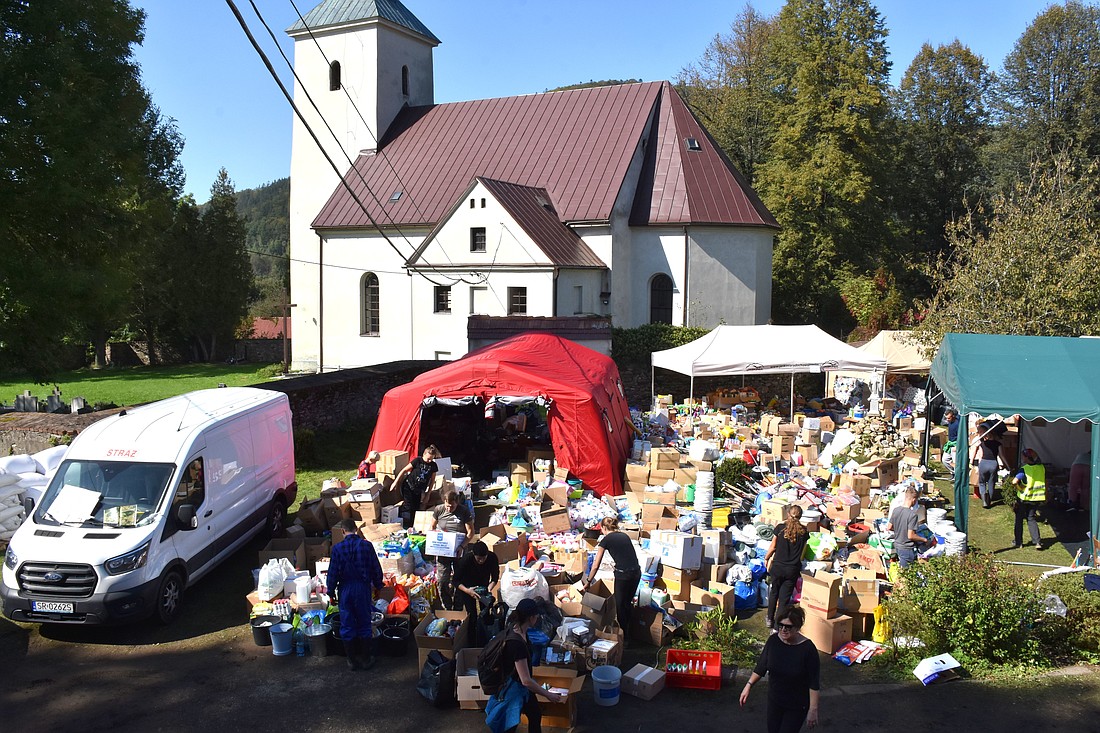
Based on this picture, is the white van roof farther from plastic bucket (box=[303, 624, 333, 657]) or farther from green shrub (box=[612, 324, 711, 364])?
green shrub (box=[612, 324, 711, 364])

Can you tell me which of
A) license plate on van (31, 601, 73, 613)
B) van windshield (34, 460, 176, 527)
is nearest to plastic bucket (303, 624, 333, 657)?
van windshield (34, 460, 176, 527)

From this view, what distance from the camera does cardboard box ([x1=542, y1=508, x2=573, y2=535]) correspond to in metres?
12.2

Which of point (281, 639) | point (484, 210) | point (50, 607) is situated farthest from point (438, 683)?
point (484, 210)

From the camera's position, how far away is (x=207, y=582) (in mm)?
10945

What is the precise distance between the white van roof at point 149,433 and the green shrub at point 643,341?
16762 millimetres

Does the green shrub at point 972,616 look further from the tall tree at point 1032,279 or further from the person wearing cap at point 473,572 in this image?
the tall tree at point 1032,279

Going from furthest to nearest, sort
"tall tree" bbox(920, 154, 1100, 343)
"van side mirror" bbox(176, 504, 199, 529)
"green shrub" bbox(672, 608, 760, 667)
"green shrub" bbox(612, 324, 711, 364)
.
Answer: "green shrub" bbox(612, 324, 711, 364) → "tall tree" bbox(920, 154, 1100, 343) → "van side mirror" bbox(176, 504, 199, 529) → "green shrub" bbox(672, 608, 760, 667)

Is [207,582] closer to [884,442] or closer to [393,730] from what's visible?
[393,730]

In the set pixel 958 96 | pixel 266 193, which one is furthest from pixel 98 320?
pixel 266 193

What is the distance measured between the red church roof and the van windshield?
810 inches

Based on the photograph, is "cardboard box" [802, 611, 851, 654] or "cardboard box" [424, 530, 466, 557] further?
"cardboard box" [424, 530, 466, 557]

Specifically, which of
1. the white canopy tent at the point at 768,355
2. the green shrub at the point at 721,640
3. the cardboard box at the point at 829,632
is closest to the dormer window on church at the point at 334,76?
the white canopy tent at the point at 768,355

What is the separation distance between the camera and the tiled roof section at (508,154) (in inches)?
1218

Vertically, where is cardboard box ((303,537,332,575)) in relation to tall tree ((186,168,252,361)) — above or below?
below
